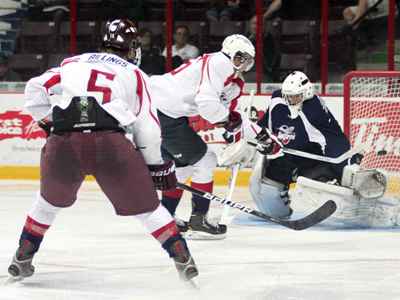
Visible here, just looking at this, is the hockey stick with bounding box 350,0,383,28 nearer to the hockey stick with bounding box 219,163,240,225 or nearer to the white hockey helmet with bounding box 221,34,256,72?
the hockey stick with bounding box 219,163,240,225

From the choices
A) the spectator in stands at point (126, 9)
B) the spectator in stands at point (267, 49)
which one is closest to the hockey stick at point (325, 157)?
the spectator in stands at point (267, 49)

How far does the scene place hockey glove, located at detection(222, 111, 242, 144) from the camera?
5.62 meters

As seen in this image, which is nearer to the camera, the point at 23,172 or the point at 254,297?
the point at 254,297

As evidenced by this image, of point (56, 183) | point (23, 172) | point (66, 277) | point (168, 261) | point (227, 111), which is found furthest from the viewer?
point (23, 172)

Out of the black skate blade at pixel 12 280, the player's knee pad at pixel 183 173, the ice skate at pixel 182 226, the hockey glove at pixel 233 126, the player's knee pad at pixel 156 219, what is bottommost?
the ice skate at pixel 182 226

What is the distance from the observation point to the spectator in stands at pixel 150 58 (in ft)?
28.1

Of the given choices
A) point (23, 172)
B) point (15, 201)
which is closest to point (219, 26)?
point (23, 172)

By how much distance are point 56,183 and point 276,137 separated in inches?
86.8

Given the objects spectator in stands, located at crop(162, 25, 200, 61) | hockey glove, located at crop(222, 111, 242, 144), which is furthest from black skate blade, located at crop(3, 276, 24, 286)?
spectator in stands, located at crop(162, 25, 200, 61)

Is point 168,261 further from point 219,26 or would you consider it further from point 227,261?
point 219,26

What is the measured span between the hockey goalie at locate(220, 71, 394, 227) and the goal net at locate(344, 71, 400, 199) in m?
0.38

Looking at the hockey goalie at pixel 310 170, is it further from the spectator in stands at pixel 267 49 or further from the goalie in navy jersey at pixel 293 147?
the spectator in stands at pixel 267 49

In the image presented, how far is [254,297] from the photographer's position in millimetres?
4051

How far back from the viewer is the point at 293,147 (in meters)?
6.18
